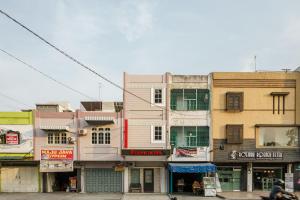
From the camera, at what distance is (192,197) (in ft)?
97.0

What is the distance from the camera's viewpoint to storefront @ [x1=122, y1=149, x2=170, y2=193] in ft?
102

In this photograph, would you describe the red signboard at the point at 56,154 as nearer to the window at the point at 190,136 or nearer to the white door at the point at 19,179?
the white door at the point at 19,179

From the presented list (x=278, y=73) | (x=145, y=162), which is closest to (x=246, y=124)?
(x=278, y=73)

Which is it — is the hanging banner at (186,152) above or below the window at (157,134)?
below

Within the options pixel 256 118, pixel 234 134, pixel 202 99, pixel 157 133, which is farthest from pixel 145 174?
pixel 256 118

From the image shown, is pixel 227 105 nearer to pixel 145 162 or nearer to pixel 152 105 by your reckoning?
pixel 152 105

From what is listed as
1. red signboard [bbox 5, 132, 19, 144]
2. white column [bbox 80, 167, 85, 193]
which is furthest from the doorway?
red signboard [bbox 5, 132, 19, 144]

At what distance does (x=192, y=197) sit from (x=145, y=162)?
198 inches

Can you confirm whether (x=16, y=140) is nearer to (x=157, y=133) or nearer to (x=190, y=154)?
(x=157, y=133)

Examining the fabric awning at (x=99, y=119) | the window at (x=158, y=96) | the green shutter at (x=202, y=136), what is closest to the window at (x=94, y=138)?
the fabric awning at (x=99, y=119)

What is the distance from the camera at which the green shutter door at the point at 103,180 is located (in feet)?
105

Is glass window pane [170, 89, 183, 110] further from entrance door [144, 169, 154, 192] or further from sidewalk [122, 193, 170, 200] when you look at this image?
sidewalk [122, 193, 170, 200]

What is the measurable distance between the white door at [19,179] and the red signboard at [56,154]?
1834 mm

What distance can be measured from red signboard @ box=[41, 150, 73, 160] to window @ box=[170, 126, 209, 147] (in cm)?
886
